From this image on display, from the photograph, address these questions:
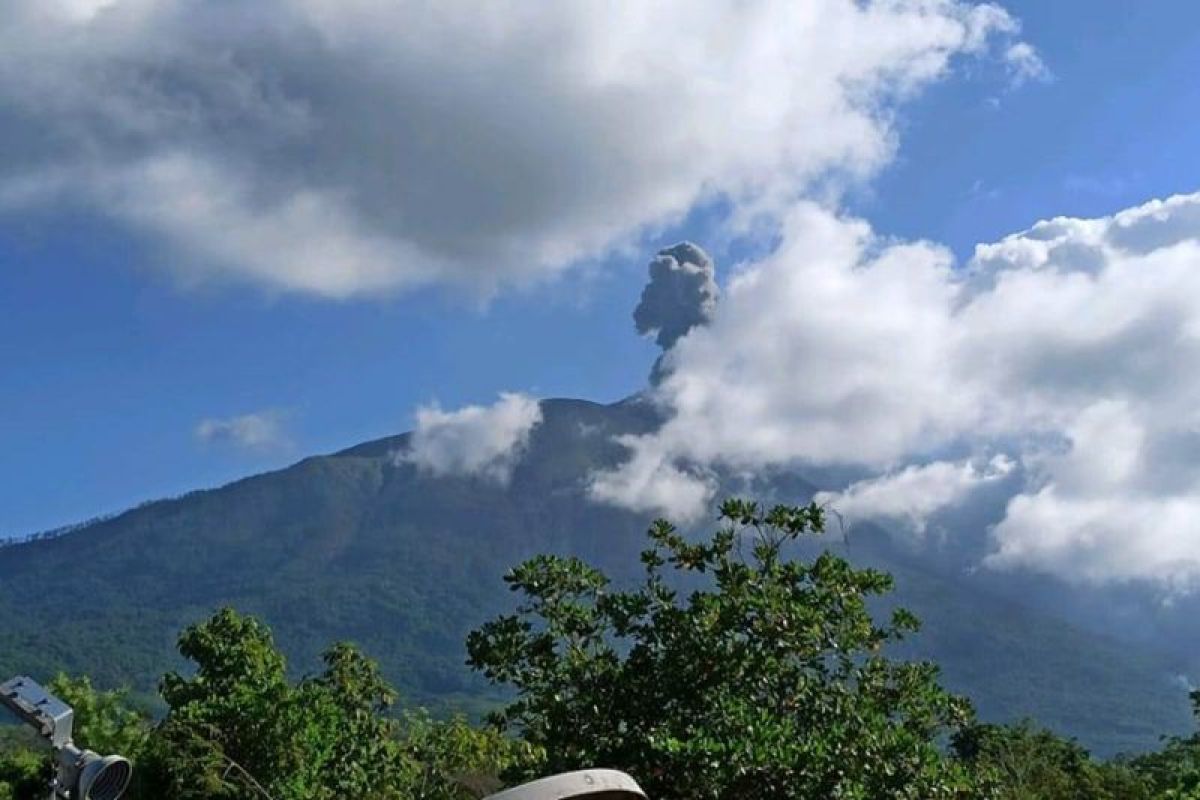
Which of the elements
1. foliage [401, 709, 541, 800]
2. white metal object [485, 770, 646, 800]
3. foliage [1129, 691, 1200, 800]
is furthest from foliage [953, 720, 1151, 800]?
white metal object [485, 770, 646, 800]

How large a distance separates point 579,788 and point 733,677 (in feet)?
15.5

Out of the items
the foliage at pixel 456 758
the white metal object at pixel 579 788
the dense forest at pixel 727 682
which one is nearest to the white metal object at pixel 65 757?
the white metal object at pixel 579 788

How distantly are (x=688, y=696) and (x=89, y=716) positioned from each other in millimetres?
15778

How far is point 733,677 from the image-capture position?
9.10m

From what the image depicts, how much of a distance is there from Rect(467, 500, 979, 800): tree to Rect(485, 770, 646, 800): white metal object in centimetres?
305

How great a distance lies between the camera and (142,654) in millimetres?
194375

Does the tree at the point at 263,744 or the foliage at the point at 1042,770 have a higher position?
the tree at the point at 263,744

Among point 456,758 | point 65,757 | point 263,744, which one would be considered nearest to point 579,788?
point 65,757

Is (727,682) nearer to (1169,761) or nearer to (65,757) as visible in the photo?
(65,757)

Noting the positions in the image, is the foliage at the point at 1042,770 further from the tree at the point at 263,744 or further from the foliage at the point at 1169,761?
the tree at the point at 263,744

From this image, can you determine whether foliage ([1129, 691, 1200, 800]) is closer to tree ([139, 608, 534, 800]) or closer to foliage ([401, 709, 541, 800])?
foliage ([401, 709, 541, 800])

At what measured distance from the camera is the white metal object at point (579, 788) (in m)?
4.46

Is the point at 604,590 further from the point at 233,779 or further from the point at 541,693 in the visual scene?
the point at 233,779

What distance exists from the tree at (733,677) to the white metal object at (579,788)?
3055mm
